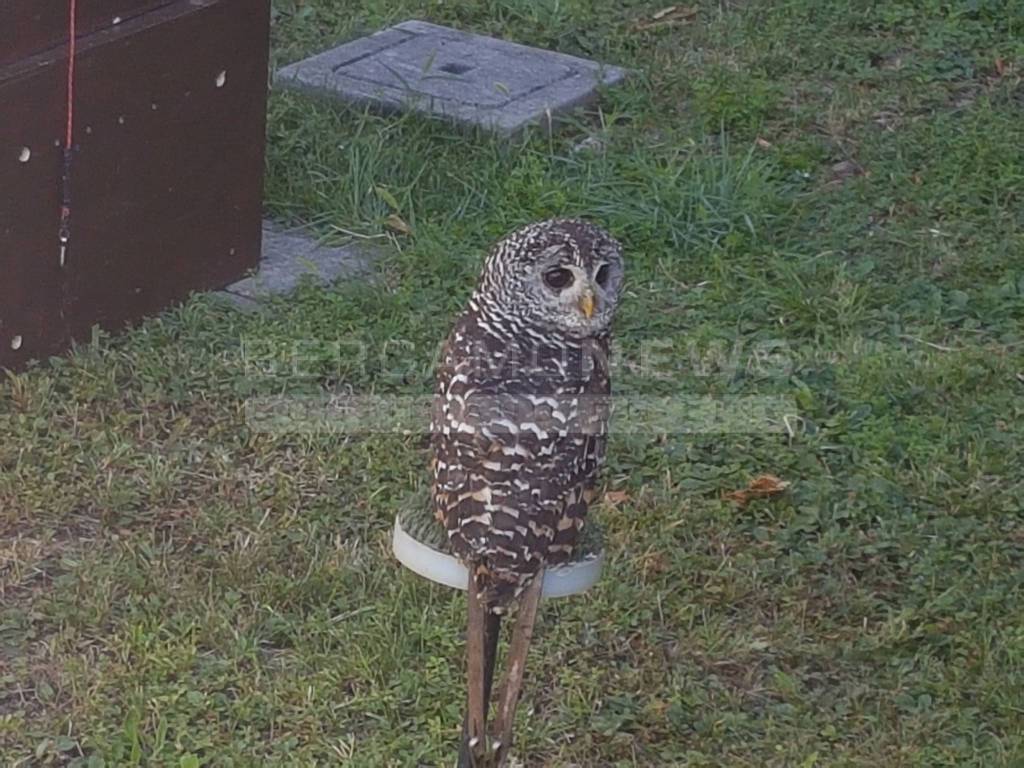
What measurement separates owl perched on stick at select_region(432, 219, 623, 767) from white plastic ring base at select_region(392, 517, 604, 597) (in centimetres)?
3

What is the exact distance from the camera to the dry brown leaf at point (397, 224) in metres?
6.44

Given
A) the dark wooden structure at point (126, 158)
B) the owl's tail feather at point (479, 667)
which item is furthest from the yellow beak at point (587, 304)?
the dark wooden structure at point (126, 158)

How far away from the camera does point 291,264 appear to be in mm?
6266

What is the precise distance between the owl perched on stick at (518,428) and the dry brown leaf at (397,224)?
2.49 meters

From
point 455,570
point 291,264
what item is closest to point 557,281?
point 455,570

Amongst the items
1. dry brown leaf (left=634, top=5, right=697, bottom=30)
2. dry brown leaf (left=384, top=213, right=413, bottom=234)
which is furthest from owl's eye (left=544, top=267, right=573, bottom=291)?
dry brown leaf (left=634, top=5, right=697, bottom=30)

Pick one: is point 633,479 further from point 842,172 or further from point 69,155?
point 842,172

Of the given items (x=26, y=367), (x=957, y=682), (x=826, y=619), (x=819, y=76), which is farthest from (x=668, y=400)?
(x=819, y=76)

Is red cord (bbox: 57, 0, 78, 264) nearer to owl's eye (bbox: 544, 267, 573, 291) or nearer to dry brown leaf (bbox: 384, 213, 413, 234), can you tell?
dry brown leaf (bbox: 384, 213, 413, 234)

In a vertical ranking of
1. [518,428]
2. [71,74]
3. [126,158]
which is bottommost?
[126,158]

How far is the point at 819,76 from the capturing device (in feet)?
25.6

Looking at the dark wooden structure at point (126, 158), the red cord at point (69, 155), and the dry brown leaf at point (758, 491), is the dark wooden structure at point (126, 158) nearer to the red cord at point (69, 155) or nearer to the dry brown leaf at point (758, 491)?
the red cord at point (69, 155)

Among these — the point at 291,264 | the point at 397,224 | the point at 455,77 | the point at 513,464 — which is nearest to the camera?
the point at 513,464

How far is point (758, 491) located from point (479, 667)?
6.25 ft
